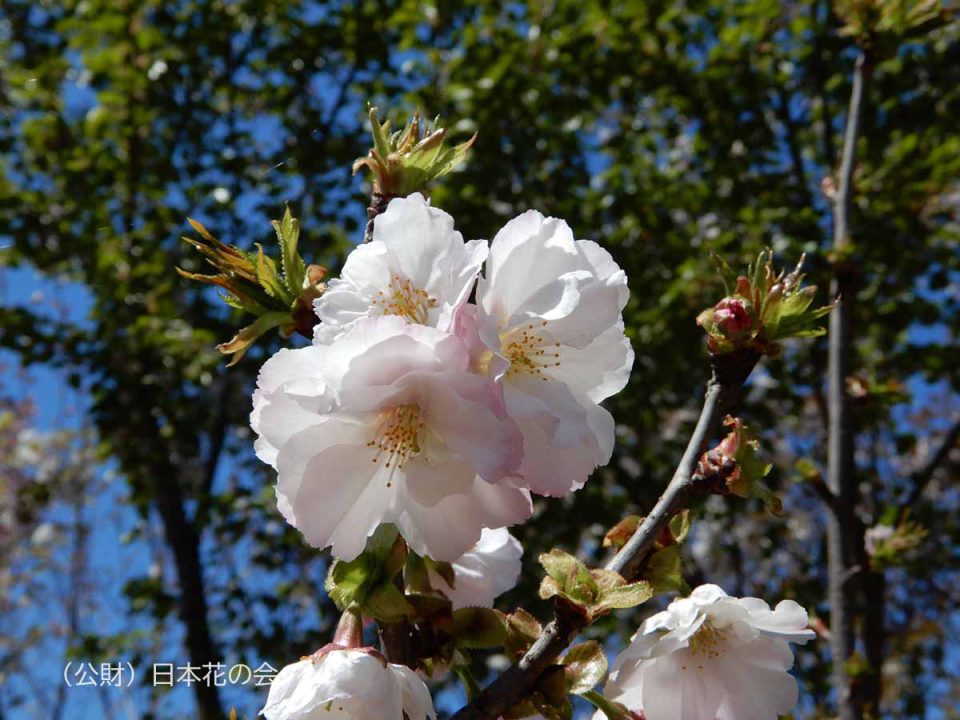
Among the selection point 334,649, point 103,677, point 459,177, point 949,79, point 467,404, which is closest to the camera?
point 467,404

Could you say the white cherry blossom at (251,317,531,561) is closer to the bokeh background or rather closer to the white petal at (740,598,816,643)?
the white petal at (740,598,816,643)

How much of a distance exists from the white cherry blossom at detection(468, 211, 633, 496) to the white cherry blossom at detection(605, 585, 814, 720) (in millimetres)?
185

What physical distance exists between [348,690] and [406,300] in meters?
0.27

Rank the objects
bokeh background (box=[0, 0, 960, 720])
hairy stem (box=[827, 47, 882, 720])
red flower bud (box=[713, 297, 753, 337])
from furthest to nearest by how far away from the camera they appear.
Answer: bokeh background (box=[0, 0, 960, 720]) < hairy stem (box=[827, 47, 882, 720]) < red flower bud (box=[713, 297, 753, 337])

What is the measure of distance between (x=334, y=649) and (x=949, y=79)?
356 cm

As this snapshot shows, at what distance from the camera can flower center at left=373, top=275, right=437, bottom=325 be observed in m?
0.60

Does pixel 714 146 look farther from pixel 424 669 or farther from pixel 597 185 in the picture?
pixel 424 669

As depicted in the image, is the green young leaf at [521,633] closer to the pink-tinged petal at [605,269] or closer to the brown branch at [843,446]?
the pink-tinged petal at [605,269]

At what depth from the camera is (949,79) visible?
330 centimetres

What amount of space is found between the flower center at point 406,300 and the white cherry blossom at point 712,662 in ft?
1.05

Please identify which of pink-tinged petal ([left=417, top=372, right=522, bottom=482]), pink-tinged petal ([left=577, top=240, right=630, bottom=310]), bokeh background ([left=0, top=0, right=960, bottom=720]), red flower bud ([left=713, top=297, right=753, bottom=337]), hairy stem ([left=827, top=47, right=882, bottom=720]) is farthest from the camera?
bokeh background ([left=0, top=0, right=960, bottom=720])

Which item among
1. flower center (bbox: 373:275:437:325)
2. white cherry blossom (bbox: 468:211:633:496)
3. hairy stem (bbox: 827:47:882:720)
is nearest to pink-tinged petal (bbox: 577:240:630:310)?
white cherry blossom (bbox: 468:211:633:496)

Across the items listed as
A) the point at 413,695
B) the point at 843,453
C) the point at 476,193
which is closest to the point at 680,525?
the point at 413,695

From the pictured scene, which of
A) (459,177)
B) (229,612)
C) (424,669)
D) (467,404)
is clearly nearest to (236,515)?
(229,612)
